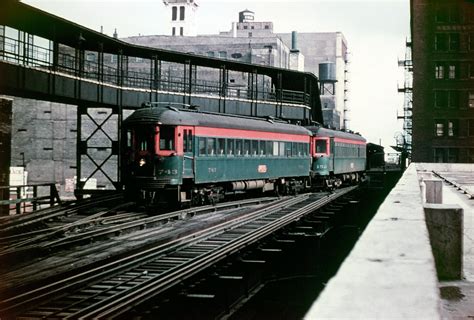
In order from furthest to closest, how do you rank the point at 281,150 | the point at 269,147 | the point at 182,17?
1. the point at 182,17
2. the point at 281,150
3. the point at 269,147

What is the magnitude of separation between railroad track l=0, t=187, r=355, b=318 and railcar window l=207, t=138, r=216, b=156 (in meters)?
4.43

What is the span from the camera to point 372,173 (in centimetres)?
5384

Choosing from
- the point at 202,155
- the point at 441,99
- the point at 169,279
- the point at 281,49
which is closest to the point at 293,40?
the point at 281,49

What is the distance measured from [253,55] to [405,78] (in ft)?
66.5

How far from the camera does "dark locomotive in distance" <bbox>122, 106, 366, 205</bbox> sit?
17217 millimetres

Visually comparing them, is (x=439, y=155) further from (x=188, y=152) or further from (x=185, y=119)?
(x=185, y=119)

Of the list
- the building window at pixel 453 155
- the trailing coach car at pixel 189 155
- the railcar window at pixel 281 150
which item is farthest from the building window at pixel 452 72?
the trailing coach car at pixel 189 155

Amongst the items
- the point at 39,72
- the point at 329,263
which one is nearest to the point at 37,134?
the point at 39,72

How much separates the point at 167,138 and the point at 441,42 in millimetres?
49003

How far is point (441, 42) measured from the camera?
58500 mm

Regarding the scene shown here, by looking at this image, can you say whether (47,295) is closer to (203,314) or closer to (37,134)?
(203,314)

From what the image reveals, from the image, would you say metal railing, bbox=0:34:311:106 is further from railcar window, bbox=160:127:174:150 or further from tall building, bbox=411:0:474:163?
tall building, bbox=411:0:474:163

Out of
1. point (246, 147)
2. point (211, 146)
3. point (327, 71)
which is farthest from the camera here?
point (327, 71)

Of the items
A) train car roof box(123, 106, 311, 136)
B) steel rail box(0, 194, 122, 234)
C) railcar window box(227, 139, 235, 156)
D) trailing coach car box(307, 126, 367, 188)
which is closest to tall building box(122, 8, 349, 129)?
trailing coach car box(307, 126, 367, 188)
